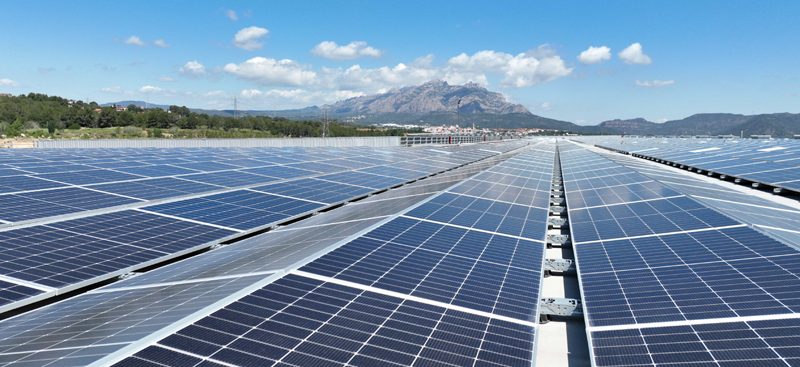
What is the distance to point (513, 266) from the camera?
977 cm

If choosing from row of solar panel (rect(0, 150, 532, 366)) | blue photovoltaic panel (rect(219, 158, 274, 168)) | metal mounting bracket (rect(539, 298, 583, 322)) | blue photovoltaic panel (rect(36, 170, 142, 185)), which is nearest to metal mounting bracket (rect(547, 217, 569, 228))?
metal mounting bracket (rect(539, 298, 583, 322))

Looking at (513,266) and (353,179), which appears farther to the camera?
(353,179)

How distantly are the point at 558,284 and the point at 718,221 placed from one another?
18.0 ft

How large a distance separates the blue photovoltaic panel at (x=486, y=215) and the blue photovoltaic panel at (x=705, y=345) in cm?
584

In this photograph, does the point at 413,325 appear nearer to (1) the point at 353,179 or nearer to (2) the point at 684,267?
(2) the point at 684,267

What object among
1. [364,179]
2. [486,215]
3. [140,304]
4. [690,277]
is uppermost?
[364,179]

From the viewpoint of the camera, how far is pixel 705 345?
5922mm

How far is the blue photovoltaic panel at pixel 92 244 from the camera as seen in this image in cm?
1029

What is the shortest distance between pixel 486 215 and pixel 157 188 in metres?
16.3

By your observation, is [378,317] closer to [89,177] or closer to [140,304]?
[140,304]

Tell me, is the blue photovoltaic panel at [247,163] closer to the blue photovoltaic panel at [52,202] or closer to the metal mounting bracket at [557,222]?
the blue photovoltaic panel at [52,202]

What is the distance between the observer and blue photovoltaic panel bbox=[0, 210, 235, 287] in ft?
33.7

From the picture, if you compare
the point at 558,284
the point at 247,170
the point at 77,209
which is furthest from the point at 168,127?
the point at 558,284

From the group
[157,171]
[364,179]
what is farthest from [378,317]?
[157,171]
